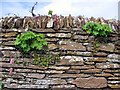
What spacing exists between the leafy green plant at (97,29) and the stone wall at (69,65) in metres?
0.10

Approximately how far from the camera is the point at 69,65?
17.2 ft

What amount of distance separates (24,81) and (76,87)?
3.10 ft

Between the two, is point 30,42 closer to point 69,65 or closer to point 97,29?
point 69,65

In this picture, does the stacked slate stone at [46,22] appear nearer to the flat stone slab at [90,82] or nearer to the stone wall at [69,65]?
the stone wall at [69,65]

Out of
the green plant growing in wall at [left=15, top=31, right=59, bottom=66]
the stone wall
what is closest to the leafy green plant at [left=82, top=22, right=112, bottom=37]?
the stone wall

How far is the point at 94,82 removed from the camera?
5.13 meters

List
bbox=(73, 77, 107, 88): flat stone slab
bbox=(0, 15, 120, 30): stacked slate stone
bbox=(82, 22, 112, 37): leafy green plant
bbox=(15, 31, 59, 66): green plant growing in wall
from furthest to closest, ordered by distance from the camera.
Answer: bbox=(0, 15, 120, 30): stacked slate stone → bbox=(82, 22, 112, 37): leafy green plant → bbox=(15, 31, 59, 66): green plant growing in wall → bbox=(73, 77, 107, 88): flat stone slab

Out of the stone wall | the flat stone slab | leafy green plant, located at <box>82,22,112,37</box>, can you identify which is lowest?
the flat stone slab

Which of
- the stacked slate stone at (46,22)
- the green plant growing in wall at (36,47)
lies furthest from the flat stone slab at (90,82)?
the stacked slate stone at (46,22)

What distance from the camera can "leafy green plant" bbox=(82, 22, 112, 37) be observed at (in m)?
5.37

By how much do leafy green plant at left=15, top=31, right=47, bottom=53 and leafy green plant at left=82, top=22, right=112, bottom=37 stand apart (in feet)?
2.81

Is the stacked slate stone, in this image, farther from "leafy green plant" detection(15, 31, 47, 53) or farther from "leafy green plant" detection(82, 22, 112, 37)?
"leafy green plant" detection(15, 31, 47, 53)

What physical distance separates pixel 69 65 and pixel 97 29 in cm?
87

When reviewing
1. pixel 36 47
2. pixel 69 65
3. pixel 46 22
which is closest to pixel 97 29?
pixel 69 65
